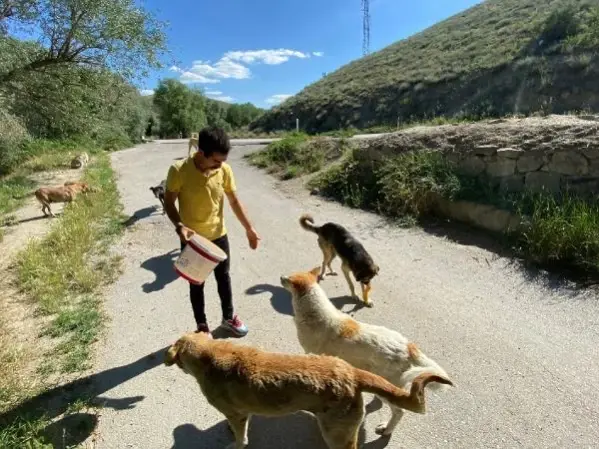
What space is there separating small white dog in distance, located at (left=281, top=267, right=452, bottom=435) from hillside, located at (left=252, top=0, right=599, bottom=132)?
15163 mm

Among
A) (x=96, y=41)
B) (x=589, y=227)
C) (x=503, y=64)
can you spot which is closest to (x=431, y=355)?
(x=589, y=227)

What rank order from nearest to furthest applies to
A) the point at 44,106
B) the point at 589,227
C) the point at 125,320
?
the point at 125,320
the point at 589,227
the point at 44,106

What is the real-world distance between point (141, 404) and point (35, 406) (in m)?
0.85

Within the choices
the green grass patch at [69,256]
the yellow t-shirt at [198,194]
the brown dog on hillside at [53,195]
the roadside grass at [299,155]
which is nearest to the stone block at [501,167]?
the yellow t-shirt at [198,194]

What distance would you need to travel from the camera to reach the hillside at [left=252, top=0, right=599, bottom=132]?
19297mm

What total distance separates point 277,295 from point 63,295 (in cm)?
284

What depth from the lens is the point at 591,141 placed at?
250 inches

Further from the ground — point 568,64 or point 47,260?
point 568,64

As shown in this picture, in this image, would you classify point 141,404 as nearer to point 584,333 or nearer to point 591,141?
point 584,333

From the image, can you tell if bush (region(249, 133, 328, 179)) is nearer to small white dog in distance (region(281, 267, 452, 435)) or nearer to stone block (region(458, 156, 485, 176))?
stone block (region(458, 156, 485, 176))

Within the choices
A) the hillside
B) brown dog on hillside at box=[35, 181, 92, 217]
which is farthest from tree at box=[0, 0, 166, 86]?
the hillside

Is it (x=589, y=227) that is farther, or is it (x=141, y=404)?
(x=589, y=227)

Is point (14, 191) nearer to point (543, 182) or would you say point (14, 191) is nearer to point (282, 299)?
point (282, 299)

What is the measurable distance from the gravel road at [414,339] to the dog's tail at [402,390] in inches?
31.5
